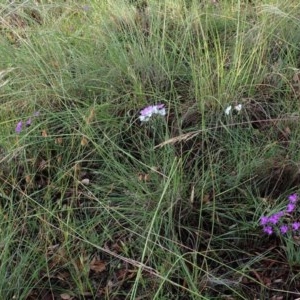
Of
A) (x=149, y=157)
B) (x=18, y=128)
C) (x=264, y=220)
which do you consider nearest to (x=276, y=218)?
(x=264, y=220)

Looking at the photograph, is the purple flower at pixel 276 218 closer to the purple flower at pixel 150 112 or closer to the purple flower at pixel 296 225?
the purple flower at pixel 296 225

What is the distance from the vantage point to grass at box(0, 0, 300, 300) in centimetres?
195

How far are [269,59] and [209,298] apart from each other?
4.52 ft

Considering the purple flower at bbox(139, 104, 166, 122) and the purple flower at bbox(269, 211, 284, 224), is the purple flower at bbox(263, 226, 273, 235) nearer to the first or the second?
the purple flower at bbox(269, 211, 284, 224)

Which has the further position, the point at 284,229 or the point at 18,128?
the point at 18,128

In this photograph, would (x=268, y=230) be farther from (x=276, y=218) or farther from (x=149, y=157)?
(x=149, y=157)

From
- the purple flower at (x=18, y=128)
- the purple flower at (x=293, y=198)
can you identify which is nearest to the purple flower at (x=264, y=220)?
the purple flower at (x=293, y=198)

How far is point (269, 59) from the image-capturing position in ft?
8.91

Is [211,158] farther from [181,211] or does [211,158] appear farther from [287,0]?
[287,0]

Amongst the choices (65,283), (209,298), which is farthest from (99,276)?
(209,298)

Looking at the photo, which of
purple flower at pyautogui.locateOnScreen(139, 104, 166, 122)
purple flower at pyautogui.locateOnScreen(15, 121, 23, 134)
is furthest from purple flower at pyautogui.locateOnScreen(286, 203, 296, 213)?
purple flower at pyautogui.locateOnScreen(15, 121, 23, 134)

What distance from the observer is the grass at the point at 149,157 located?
1.95 metres

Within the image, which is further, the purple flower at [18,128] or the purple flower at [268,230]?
the purple flower at [18,128]

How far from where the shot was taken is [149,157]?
232 centimetres
